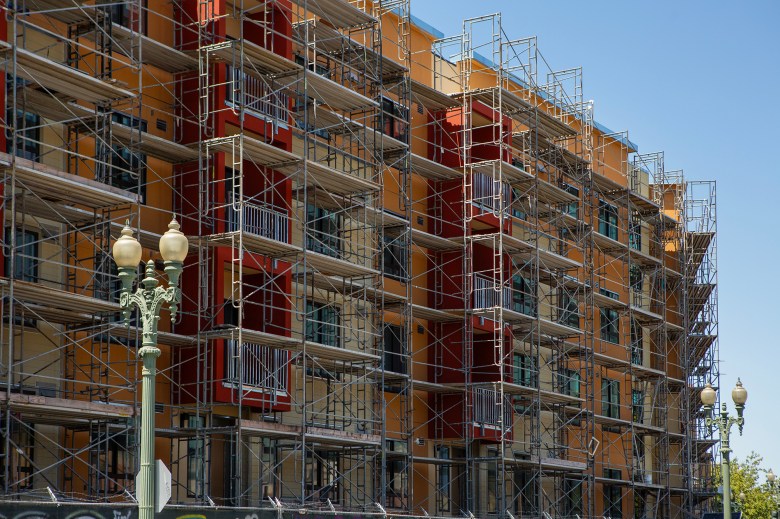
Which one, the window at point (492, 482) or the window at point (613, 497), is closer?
the window at point (492, 482)

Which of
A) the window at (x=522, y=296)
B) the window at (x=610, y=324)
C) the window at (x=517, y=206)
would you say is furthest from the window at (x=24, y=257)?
the window at (x=610, y=324)

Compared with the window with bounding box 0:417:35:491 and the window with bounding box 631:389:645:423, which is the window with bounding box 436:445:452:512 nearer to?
the window with bounding box 631:389:645:423

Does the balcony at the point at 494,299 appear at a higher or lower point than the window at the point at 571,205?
lower

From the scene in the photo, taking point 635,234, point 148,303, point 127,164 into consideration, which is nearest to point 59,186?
point 127,164

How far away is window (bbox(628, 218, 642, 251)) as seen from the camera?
5364 cm

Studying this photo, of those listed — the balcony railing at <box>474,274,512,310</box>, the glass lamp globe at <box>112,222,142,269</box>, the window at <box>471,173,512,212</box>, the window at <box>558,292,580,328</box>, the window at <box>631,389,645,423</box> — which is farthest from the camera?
the window at <box>631,389,645,423</box>

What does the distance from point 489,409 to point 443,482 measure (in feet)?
8.76

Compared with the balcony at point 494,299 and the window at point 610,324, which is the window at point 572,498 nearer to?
the window at point 610,324

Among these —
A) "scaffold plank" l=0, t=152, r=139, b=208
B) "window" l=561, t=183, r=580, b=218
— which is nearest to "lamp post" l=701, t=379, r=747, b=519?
"scaffold plank" l=0, t=152, r=139, b=208

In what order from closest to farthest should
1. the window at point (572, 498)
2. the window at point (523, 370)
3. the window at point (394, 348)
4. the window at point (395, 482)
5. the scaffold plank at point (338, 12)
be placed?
the scaffold plank at point (338, 12)
the window at point (395, 482)
the window at point (394, 348)
the window at point (523, 370)
the window at point (572, 498)

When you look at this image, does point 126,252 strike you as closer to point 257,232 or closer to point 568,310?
point 257,232

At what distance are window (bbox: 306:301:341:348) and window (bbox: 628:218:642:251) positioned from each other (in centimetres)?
1998

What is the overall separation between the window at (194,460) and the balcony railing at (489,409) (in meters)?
10.9

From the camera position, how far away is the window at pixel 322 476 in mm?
34156
